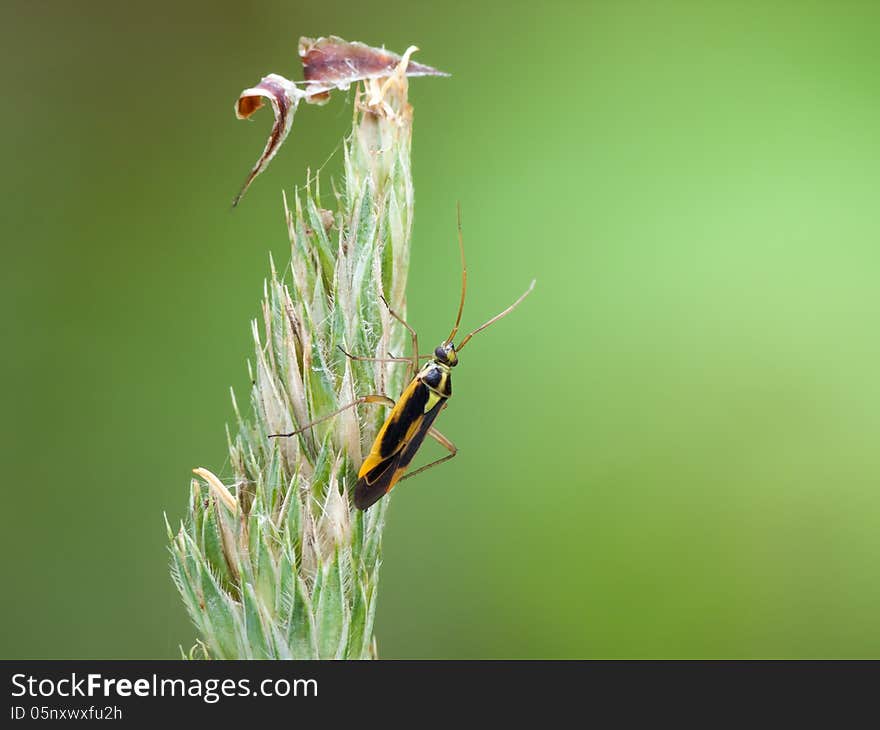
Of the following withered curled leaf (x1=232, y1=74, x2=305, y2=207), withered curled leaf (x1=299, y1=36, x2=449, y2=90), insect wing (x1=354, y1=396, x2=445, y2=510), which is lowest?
insect wing (x1=354, y1=396, x2=445, y2=510)

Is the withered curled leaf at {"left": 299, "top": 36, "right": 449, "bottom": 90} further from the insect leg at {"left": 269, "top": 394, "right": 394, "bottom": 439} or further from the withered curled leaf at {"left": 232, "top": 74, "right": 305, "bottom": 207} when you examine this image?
the insect leg at {"left": 269, "top": 394, "right": 394, "bottom": 439}

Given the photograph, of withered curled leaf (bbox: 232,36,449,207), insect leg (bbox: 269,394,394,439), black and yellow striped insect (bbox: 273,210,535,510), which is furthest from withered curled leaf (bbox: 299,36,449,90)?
insect leg (bbox: 269,394,394,439)

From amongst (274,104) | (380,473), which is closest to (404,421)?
(380,473)

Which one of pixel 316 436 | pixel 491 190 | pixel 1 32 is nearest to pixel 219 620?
pixel 316 436

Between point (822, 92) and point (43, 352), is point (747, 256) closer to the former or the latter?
point (822, 92)

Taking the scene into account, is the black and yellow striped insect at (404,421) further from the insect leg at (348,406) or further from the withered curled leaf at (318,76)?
the withered curled leaf at (318,76)

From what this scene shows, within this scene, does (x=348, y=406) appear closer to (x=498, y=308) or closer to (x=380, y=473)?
(x=380, y=473)
